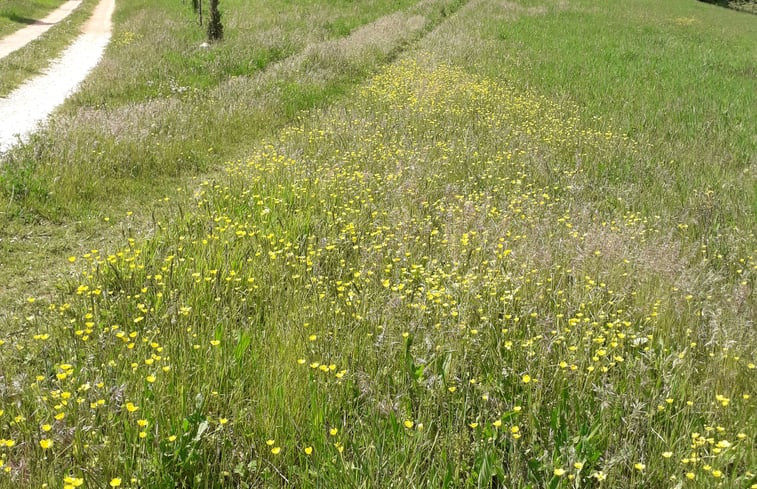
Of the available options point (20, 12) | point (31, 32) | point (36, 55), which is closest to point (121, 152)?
point (36, 55)

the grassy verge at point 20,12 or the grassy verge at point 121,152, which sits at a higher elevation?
the grassy verge at point 20,12

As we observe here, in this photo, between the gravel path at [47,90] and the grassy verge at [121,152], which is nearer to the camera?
the grassy verge at [121,152]

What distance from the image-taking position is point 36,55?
17.3 m

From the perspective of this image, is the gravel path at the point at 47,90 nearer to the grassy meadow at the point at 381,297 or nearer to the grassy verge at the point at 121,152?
the grassy verge at the point at 121,152

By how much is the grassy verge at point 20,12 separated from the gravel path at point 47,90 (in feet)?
9.84

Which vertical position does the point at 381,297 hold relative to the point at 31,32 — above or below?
below

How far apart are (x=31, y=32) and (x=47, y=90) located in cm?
1187

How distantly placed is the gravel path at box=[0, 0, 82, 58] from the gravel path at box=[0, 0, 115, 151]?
1.55 meters

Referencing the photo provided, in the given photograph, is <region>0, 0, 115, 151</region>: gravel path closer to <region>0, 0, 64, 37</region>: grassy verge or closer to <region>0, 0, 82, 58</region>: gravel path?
<region>0, 0, 82, 58</region>: gravel path

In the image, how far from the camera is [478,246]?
5086 mm

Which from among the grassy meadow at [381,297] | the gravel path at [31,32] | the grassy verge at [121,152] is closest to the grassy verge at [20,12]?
the gravel path at [31,32]

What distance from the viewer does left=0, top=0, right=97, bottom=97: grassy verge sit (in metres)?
13.9

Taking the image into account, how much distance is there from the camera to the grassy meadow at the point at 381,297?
2906mm

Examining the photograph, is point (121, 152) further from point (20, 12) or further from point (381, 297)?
point (20, 12)
